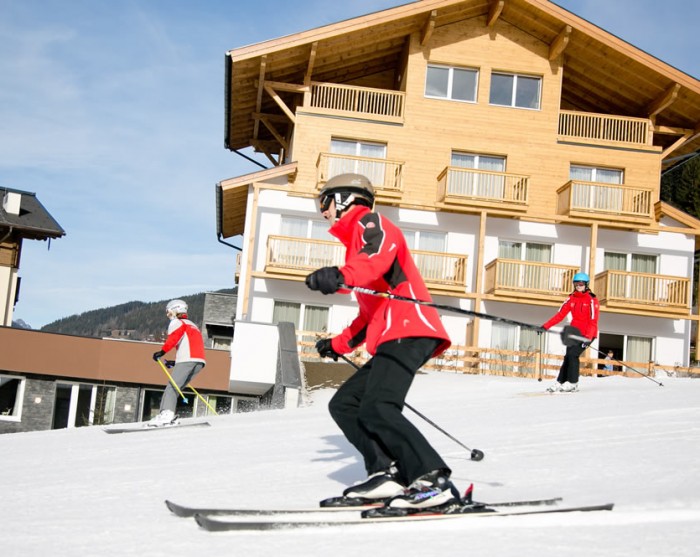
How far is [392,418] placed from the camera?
4.29 meters

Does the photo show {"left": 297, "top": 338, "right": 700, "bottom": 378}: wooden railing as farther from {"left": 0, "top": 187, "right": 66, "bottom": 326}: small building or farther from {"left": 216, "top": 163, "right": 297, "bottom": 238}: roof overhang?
{"left": 0, "top": 187, "right": 66, "bottom": 326}: small building

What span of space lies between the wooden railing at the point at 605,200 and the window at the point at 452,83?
4.33 m

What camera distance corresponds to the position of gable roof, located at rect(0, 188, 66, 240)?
139 feet

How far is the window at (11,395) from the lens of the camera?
1045 inches

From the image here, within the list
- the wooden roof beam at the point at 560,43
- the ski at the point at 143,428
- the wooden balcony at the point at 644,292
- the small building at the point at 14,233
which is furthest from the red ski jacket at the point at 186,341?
the small building at the point at 14,233

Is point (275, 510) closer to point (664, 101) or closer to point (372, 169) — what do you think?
point (372, 169)

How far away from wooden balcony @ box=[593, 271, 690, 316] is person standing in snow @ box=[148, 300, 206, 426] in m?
18.2

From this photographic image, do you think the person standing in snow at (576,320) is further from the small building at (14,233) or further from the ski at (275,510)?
the small building at (14,233)

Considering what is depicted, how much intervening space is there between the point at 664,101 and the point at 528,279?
292 inches

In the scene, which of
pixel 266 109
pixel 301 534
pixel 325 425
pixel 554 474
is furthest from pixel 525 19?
pixel 301 534

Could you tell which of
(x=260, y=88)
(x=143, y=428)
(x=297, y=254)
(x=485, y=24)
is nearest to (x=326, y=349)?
(x=143, y=428)

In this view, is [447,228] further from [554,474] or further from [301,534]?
[301,534]

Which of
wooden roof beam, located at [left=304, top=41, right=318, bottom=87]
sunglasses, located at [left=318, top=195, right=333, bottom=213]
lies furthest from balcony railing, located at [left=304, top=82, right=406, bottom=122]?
sunglasses, located at [left=318, top=195, right=333, bottom=213]

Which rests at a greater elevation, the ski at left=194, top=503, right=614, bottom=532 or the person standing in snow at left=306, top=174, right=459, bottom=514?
the person standing in snow at left=306, top=174, right=459, bottom=514
